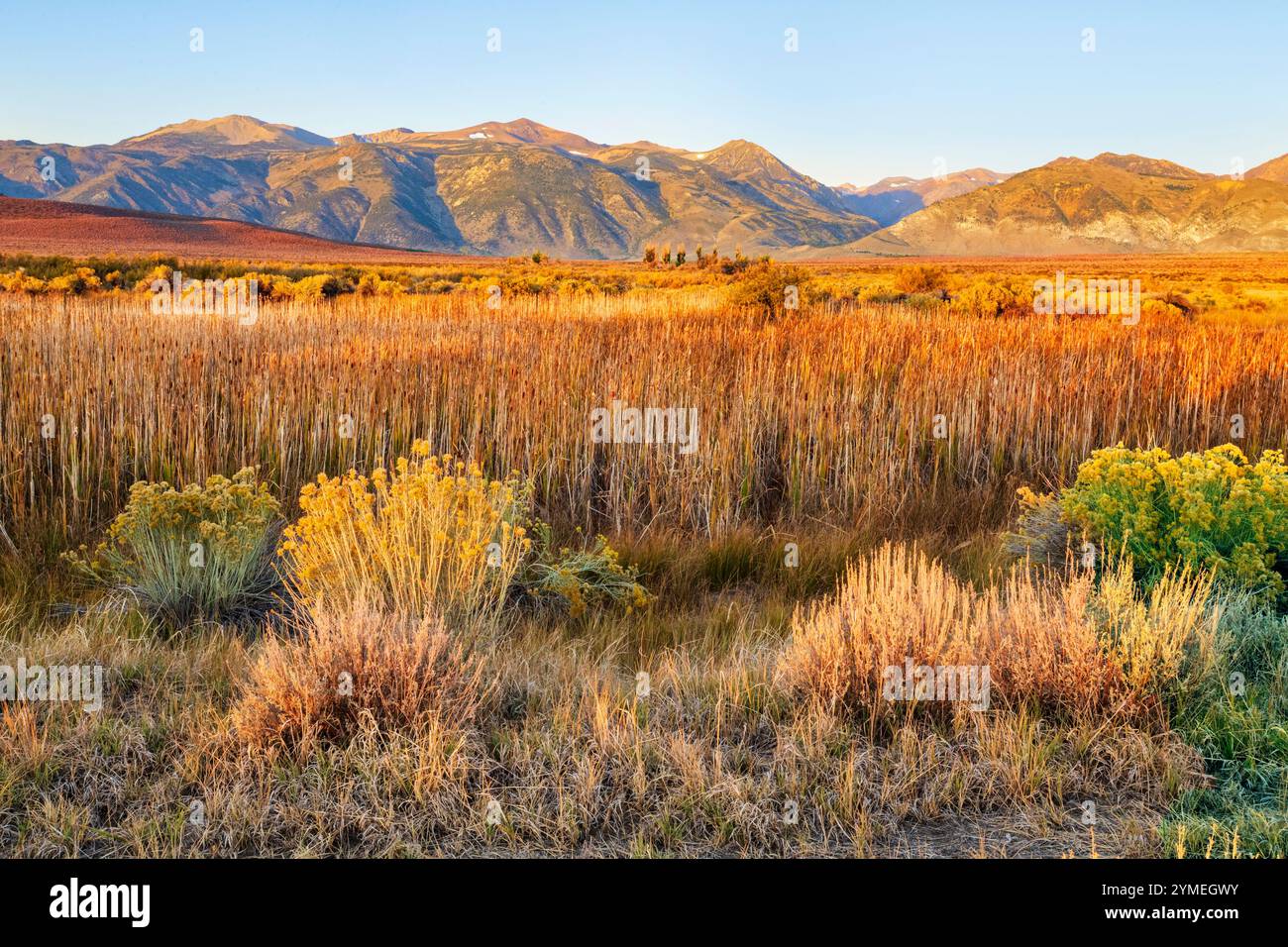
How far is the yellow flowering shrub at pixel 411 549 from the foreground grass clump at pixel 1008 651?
4.62 ft

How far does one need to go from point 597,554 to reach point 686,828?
96.0 inches

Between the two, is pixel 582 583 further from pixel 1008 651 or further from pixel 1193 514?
pixel 1193 514

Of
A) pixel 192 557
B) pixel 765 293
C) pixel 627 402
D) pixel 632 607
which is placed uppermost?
pixel 765 293

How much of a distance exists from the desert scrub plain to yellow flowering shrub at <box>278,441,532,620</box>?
0.02 metres

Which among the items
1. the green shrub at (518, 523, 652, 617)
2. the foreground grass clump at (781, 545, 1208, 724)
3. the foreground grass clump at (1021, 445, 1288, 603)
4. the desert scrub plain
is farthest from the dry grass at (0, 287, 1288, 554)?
the foreground grass clump at (781, 545, 1208, 724)

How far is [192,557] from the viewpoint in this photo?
13.7 ft

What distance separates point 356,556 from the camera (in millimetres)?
4164

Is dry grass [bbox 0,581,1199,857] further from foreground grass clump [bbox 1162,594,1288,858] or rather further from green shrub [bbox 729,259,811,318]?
green shrub [bbox 729,259,811,318]

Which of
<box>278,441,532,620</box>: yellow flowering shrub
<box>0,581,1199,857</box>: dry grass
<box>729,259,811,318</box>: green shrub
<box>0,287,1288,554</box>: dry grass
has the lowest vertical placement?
<box>0,581,1199,857</box>: dry grass

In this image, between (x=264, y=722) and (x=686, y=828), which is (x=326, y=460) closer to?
(x=264, y=722)

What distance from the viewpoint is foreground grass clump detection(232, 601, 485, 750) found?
287cm

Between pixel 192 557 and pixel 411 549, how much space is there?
1131 millimetres

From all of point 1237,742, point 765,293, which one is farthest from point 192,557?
point 765,293
